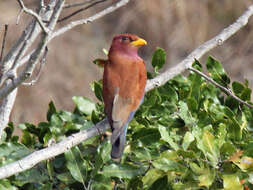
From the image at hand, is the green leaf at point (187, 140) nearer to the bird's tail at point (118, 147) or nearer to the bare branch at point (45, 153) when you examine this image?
the bird's tail at point (118, 147)

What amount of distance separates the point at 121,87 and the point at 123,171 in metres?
0.77

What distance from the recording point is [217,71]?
2.78m

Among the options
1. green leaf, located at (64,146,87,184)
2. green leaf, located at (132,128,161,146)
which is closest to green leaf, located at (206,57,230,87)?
green leaf, located at (132,128,161,146)

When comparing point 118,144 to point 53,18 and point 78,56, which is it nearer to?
point 53,18

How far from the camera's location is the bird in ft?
8.63

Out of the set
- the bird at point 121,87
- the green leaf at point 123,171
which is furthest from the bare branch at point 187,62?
the green leaf at point 123,171

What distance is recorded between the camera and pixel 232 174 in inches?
81.0

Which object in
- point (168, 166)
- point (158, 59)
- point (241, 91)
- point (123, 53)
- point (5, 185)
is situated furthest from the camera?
point (123, 53)

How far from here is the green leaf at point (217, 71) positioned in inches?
108

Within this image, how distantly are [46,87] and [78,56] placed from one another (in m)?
0.83

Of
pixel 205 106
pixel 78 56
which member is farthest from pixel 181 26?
pixel 205 106

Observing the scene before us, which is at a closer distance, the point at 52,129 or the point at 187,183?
the point at 187,183

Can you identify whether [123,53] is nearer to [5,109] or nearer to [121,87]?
[121,87]

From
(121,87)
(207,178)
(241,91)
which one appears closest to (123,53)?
(121,87)
